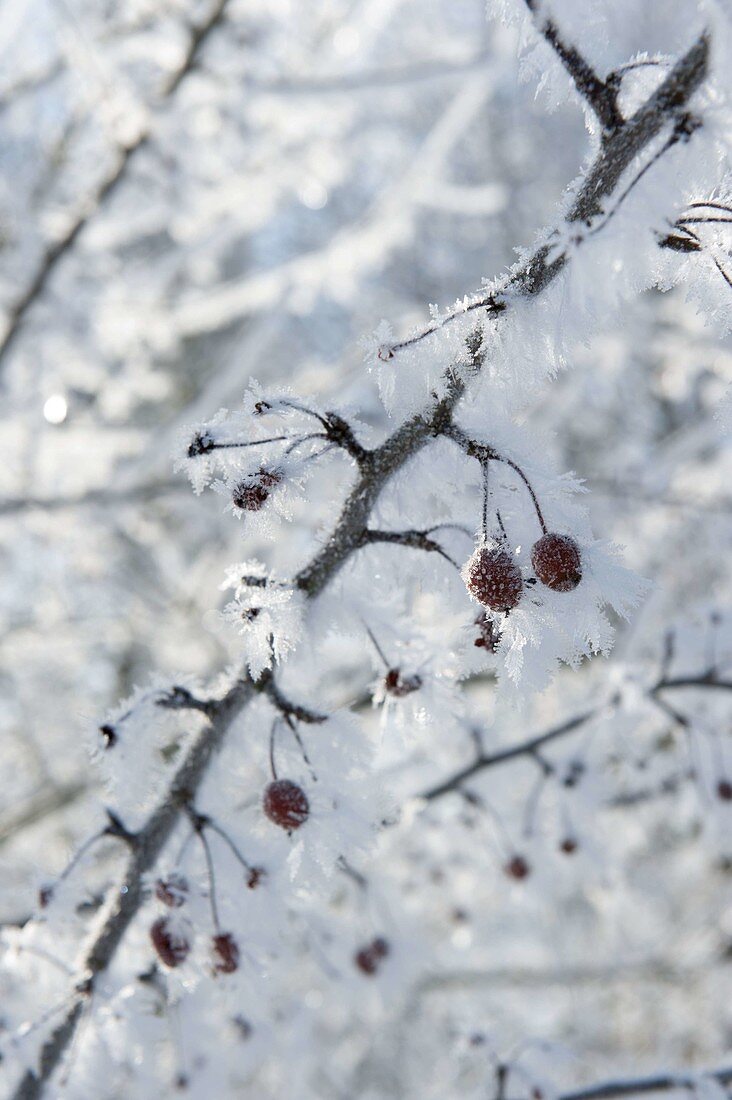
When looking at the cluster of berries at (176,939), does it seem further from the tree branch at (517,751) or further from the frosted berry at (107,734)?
the tree branch at (517,751)

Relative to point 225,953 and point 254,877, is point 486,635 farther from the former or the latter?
point 225,953

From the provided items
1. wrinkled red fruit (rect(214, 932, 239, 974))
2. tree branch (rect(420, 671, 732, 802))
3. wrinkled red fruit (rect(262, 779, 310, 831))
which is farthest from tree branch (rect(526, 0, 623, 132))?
tree branch (rect(420, 671, 732, 802))

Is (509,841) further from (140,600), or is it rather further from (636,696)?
(140,600)

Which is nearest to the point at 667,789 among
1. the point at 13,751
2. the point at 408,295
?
the point at 13,751

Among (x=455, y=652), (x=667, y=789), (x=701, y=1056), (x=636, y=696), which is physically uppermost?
(x=701, y=1056)

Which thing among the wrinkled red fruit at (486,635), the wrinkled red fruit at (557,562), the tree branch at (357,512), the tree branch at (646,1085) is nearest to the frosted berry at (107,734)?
the tree branch at (357,512)

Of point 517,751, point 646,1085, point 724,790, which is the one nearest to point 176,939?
point 646,1085

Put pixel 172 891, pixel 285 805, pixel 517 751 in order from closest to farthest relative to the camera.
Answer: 1. pixel 285 805
2. pixel 172 891
3. pixel 517 751
